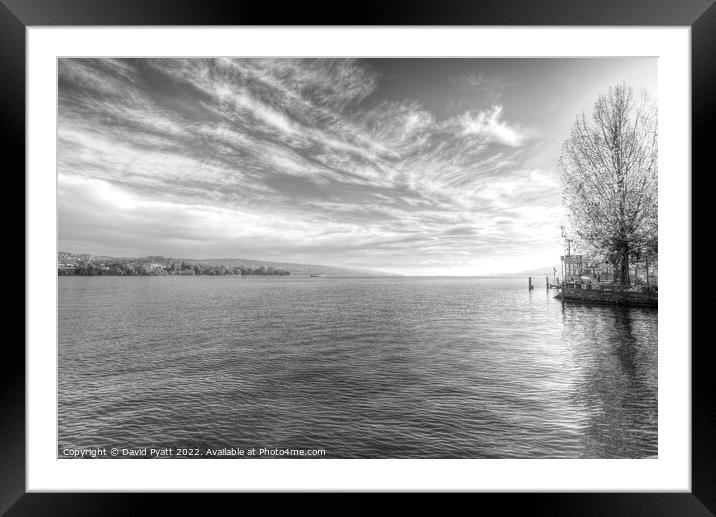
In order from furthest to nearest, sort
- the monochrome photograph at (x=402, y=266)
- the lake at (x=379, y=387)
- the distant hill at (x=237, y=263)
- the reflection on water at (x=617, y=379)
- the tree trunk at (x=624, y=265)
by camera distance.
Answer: the distant hill at (x=237, y=263) < the tree trunk at (x=624, y=265) < the monochrome photograph at (x=402, y=266) < the lake at (x=379, y=387) < the reflection on water at (x=617, y=379)

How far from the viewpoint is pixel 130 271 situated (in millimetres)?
22672

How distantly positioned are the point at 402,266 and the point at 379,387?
1073 cm

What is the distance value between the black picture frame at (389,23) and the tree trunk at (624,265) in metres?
7.07

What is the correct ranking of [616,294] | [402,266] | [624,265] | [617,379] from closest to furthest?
[617,379], [624,265], [616,294], [402,266]

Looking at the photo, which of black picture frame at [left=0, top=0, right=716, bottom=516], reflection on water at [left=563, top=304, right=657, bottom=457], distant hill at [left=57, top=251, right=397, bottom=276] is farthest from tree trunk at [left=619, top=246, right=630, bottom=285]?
distant hill at [left=57, top=251, right=397, bottom=276]

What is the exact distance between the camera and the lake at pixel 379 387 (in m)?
4.17

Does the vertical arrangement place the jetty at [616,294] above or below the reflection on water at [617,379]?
above

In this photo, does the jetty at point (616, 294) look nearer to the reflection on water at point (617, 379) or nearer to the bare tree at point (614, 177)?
the reflection on water at point (617, 379)

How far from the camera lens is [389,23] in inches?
70.1

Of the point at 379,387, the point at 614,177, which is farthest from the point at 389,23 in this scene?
the point at 614,177

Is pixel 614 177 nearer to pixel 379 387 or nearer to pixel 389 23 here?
pixel 379 387

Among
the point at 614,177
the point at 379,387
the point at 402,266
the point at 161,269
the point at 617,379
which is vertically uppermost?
the point at 614,177

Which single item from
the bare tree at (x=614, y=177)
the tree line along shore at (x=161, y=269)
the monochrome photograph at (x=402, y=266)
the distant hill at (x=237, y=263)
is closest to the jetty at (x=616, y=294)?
the monochrome photograph at (x=402, y=266)

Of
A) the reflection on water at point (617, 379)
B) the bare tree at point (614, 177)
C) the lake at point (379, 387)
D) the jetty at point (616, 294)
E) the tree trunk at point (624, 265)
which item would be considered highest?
the bare tree at point (614, 177)
